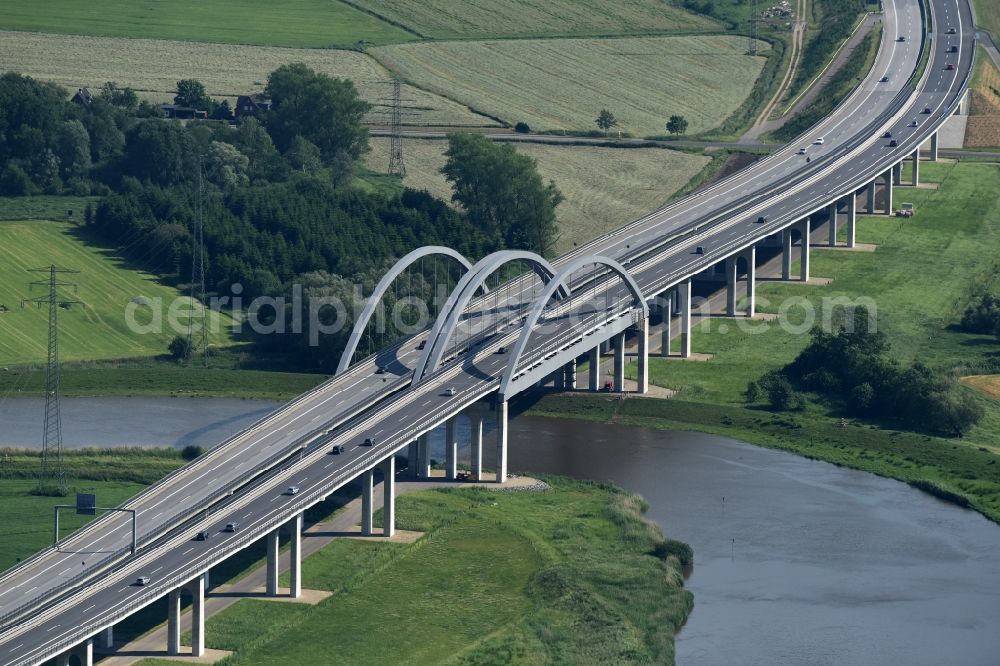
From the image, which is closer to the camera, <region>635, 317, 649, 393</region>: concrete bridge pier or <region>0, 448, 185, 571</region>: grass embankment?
<region>0, 448, 185, 571</region>: grass embankment

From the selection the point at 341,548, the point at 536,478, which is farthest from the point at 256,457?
the point at 536,478

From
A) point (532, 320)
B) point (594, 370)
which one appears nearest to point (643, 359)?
point (594, 370)

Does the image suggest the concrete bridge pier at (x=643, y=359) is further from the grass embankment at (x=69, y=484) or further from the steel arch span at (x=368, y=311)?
the grass embankment at (x=69, y=484)

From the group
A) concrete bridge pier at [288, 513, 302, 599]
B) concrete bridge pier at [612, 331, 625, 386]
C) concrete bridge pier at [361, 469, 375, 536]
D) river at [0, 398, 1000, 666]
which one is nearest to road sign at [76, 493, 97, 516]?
concrete bridge pier at [288, 513, 302, 599]

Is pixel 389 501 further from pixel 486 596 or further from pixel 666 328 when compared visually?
pixel 666 328

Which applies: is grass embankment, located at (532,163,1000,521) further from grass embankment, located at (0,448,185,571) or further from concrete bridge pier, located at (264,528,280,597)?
concrete bridge pier, located at (264,528,280,597)

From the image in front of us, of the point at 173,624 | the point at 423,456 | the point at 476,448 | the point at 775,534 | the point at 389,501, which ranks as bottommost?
the point at 173,624
